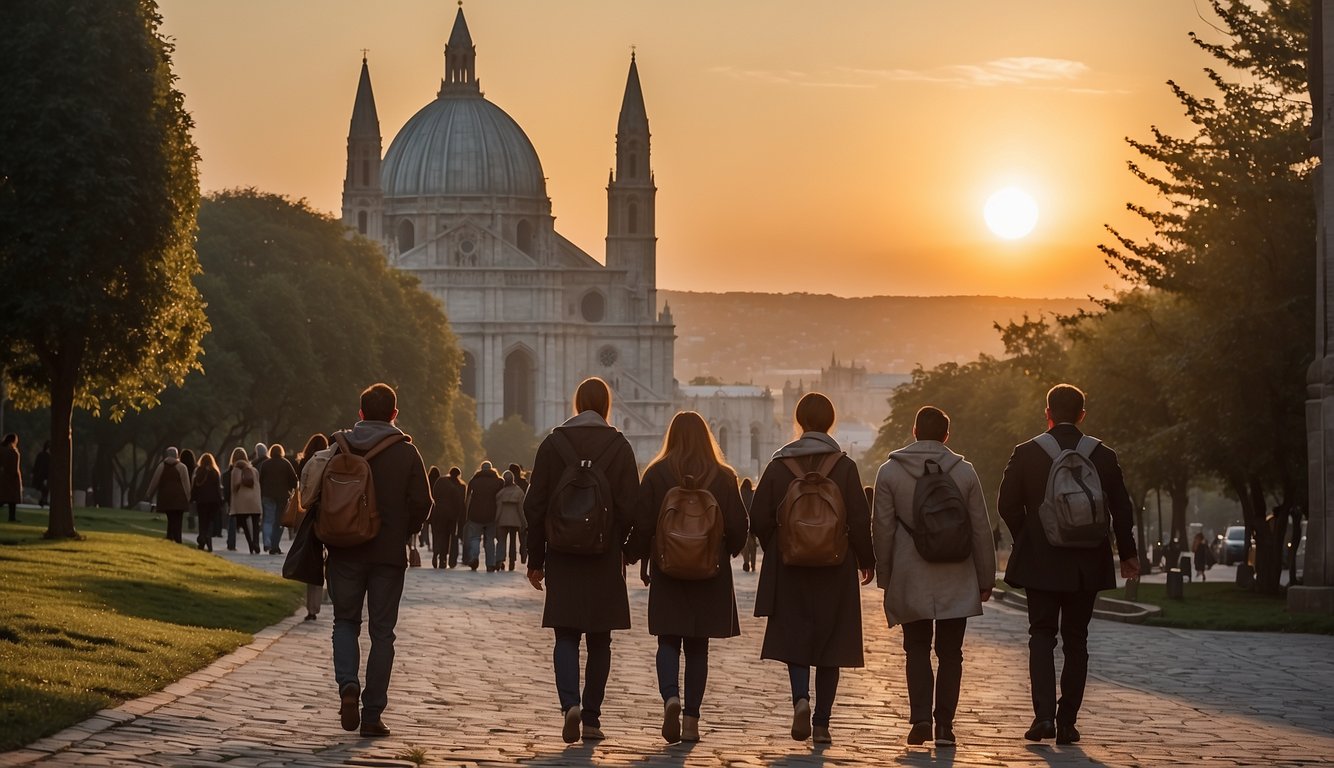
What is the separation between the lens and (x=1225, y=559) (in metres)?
73.4

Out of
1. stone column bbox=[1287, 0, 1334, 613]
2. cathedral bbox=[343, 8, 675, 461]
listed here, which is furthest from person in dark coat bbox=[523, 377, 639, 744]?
cathedral bbox=[343, 8, 675, 461]

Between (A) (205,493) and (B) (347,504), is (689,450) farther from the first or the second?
(A) (205,493)

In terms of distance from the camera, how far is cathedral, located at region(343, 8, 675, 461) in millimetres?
153000

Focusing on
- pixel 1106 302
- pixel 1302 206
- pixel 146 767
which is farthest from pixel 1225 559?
pixel 146 767

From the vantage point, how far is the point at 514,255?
156 meters

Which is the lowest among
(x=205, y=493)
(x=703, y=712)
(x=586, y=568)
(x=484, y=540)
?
(x=703, y=712)

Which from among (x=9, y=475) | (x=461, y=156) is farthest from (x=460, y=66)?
(x=9, y=475)

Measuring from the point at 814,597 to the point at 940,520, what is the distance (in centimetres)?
76

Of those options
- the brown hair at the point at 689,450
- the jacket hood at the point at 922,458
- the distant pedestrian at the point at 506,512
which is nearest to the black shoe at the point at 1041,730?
the jacket hood at the point at 922,458

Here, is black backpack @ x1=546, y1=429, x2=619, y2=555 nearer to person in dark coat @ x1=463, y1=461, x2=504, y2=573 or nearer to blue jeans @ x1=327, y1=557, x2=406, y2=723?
blue jeans @ x1=327, y1=557, x2=406, y2=723

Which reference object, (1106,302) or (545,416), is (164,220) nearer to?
(1106,302)

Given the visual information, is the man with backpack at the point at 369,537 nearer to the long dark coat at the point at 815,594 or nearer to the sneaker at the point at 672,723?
the sneaker at the point at 672,723

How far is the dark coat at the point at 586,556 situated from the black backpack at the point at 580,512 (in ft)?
0.29

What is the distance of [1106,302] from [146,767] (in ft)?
97.3
